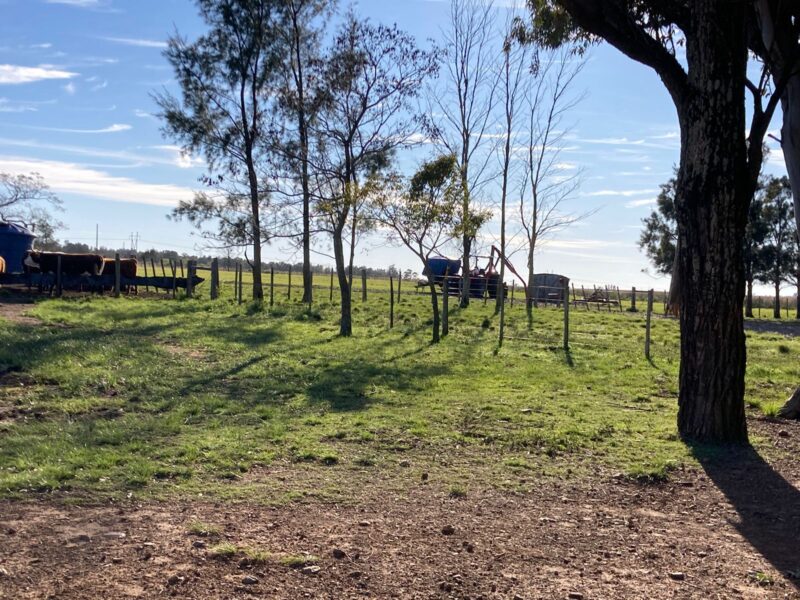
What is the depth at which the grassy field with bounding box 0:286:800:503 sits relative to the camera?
249 inches

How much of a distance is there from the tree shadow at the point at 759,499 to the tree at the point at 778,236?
41.3 m

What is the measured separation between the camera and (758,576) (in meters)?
4.34

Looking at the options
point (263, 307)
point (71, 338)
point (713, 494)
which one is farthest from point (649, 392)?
point (263, 307)

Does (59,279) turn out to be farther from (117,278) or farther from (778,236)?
(778,236)

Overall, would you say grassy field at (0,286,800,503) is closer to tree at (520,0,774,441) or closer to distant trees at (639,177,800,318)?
tree at (520,0,774,441)

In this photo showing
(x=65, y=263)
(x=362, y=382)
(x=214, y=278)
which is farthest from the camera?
(x=214, y=278)

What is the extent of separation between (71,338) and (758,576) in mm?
12490

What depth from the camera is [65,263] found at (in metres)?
25.5

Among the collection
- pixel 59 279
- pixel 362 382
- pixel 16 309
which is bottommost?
pixel 362 382

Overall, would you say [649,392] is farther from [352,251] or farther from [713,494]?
[352,251]

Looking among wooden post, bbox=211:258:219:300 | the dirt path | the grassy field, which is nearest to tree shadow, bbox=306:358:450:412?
the grassy field

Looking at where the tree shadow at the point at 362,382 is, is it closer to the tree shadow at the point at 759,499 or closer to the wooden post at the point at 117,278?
the tree shadow at the point at 759,499

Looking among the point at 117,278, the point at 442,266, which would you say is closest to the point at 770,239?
the point at 442,266

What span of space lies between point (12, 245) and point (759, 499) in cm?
2923
